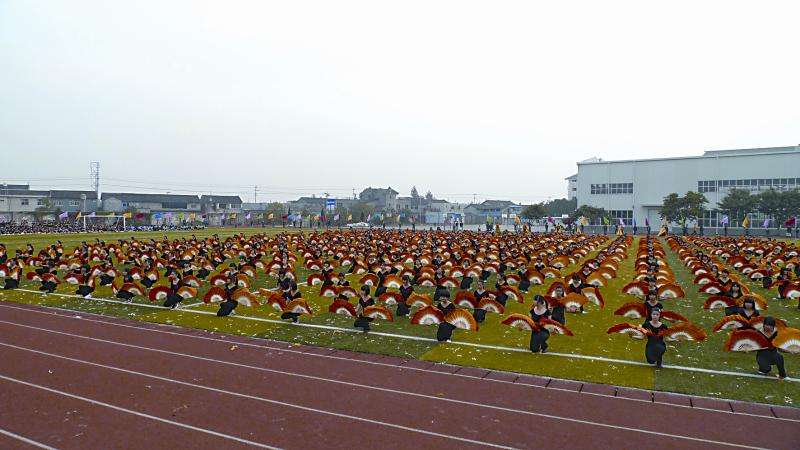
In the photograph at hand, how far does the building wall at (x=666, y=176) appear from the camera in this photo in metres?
67.5

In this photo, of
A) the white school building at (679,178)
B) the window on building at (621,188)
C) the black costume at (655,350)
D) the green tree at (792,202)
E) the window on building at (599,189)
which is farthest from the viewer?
the window on building at (599,189)

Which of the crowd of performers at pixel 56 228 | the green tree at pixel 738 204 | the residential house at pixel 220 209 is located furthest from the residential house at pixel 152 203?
the green tree at pixel 738 204

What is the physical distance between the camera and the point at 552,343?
47.6ft

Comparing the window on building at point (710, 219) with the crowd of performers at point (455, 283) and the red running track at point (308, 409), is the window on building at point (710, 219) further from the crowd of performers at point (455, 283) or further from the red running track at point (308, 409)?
the red running track at point (308, 409)

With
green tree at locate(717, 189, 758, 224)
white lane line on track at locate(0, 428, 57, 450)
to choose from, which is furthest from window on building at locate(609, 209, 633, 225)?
white lane line on track at locate(0, 428, 57, 450)

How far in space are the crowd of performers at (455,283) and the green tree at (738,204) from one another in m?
27.0

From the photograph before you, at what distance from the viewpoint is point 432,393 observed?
10.8 metres

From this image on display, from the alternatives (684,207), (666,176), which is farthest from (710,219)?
(684,207)

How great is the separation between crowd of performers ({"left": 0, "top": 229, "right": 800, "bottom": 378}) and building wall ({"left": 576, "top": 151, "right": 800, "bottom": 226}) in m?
35.0

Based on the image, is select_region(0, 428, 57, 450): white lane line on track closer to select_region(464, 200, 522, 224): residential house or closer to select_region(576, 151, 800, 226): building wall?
select_region(576, 151, 800, 226): building wall

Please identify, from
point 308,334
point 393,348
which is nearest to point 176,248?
point 308,334

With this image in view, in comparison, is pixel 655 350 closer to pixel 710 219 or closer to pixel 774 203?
pixel 774 203

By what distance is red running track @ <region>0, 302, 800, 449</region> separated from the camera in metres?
8.73

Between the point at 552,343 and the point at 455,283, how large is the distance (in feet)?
32.0
